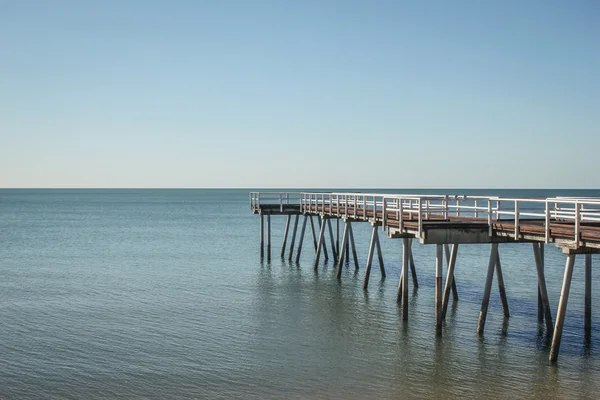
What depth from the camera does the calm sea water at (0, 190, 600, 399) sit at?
1579 centimetres

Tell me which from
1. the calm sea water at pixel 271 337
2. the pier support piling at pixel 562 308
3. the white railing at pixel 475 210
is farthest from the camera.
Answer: the white railing at pixel 475 210

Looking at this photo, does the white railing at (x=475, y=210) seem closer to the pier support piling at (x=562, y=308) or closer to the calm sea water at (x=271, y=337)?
the pier support piling at (x=562, y=308)

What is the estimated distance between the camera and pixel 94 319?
22609mm

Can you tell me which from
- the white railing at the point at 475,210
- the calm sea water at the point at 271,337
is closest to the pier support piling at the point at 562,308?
the calm sea water at the point at 271,337

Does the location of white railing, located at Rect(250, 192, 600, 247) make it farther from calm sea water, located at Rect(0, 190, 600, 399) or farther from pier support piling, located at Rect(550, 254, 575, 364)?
calm sea water, located at Rect(0, 190, 600, 399)

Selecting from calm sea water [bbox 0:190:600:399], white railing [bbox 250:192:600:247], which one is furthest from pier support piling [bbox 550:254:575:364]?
white railing [bbox 250:192:600:247]

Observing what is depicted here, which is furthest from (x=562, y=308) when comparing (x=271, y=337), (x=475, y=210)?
(x=271, y=337)

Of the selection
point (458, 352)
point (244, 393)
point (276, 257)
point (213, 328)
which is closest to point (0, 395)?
point (244, 393)

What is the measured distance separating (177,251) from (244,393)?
31.5m

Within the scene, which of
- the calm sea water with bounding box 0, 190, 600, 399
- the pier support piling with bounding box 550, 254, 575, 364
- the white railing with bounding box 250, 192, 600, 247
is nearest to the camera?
the calm sea water with bounding box 0, 190, 600, 399

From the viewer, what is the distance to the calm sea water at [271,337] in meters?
15.8

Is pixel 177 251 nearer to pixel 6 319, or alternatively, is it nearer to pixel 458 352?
pixel 6 319

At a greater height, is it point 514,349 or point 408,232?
point 408,232

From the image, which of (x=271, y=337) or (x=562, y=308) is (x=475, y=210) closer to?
(x=562, y=308)
